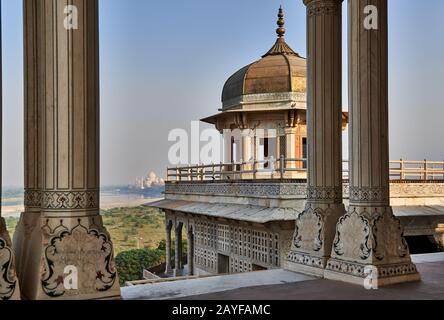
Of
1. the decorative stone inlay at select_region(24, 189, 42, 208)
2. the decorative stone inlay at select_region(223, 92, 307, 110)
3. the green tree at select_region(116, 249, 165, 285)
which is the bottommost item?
the green tree at select_region(116, 249, 165, 285)

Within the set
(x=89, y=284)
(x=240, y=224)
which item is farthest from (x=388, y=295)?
(x=240, y=224)

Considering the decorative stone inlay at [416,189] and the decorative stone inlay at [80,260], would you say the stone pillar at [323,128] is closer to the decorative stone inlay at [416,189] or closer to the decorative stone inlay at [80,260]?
the decorative stone inlay at [80,260]

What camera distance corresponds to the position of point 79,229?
13.0 feet

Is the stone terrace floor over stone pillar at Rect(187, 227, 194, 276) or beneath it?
over

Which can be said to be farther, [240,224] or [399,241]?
[240,224]

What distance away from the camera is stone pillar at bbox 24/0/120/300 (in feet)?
12.8

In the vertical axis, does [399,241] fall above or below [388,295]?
above

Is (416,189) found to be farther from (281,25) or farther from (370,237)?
(370,237)

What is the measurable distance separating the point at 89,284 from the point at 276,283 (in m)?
2.12

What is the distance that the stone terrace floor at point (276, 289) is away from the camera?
464 centimetres

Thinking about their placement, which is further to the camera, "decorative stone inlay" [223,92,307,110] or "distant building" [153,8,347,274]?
"decorative stone inlay" [223,92,307,110]

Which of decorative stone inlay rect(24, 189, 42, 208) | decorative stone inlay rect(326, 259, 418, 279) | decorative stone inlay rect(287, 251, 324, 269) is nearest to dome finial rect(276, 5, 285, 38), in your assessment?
decorative stone inlay rect(287, 251, 324, 269)

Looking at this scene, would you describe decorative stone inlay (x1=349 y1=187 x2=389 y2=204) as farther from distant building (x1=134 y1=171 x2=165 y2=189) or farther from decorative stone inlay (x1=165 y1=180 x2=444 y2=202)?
distant building (x1=134 y1=171 x2=165 y2=189)
